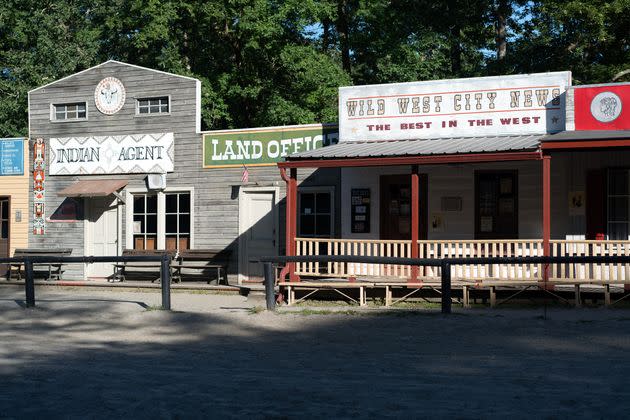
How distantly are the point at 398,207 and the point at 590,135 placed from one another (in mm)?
4490

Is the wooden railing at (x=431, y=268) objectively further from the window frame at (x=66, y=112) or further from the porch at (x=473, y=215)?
the window frame at (x=66, y=112)

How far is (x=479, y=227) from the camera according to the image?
17.0 metres

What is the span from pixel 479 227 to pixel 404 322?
5658mm

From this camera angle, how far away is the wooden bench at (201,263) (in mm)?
19047

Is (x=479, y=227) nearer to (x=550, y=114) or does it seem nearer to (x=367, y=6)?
(x=550, y=114)

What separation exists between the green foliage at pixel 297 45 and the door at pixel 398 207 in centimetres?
827

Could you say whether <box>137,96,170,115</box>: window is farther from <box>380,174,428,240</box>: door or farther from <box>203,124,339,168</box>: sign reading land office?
<box>380,174,428,240</box>: door

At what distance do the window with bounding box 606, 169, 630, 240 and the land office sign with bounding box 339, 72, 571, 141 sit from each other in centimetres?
146

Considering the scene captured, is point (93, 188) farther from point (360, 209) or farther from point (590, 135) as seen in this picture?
point (590, 135)

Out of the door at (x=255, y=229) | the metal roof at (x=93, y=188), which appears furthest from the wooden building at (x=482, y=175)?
the metal roof at (x=93, y=188)

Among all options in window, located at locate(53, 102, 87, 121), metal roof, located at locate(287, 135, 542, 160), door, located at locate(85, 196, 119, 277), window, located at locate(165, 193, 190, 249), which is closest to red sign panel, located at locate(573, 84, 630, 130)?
metal roof, located at locate(287, 135, 542, 160)

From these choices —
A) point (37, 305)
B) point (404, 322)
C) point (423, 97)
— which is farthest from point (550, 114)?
point (37, 305)

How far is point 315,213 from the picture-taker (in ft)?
60.7

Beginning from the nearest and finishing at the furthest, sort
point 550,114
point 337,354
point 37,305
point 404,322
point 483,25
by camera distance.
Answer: point 337,354 → point 404,322 → point 37,305 → point 550,114 → point 483,25
